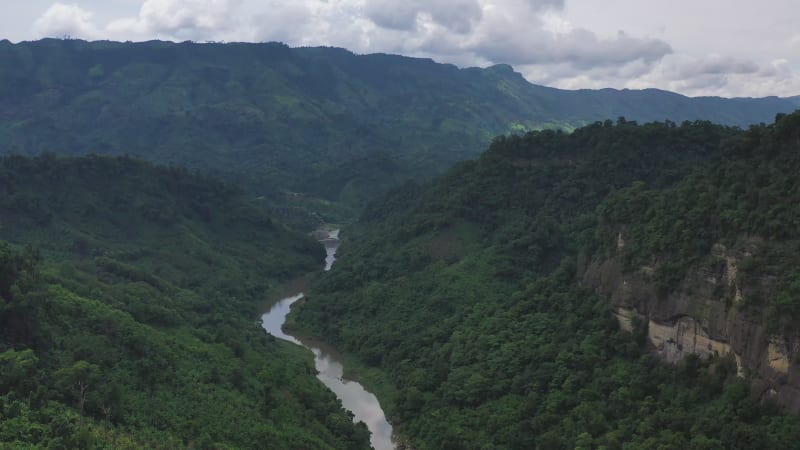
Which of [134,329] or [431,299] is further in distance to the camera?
[431,299]

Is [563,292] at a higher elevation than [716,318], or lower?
lower

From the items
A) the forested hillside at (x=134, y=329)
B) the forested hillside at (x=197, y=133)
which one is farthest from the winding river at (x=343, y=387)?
the forested hillside at (x=197, y=133)

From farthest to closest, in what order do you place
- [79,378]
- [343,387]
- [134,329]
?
[343,387] → [134,329] → [79,378]

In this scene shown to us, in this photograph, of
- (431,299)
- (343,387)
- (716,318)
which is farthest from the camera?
(431,299)

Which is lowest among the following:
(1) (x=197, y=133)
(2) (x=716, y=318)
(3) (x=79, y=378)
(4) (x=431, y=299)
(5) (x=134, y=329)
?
(4) (x=431, y=299)

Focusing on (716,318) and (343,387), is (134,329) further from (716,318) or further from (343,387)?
(716,318)

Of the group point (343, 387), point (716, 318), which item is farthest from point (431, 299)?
point (716, 318)
